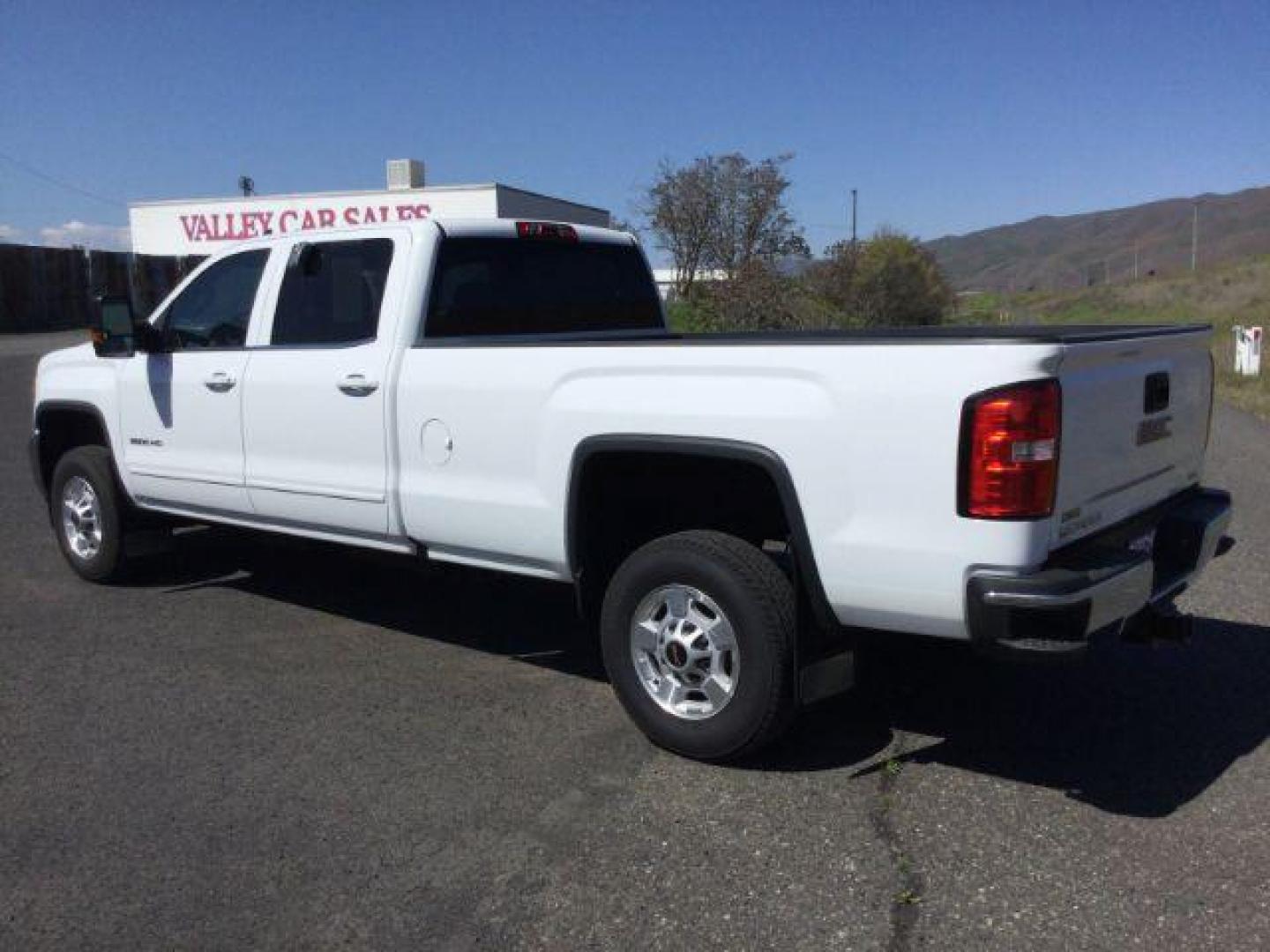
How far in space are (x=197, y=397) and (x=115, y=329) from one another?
70 cm

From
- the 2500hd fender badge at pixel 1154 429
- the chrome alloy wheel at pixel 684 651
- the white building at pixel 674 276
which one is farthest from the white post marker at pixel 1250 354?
the chrome alloy wheel at pixel 684 651

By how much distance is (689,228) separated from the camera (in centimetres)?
3238

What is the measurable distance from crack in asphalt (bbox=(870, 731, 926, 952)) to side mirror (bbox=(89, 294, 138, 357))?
448cm

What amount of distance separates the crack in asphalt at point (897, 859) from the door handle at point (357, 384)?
263 centimetres

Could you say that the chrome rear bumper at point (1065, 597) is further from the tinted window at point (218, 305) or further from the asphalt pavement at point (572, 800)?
the tinted window at point (218, 305)

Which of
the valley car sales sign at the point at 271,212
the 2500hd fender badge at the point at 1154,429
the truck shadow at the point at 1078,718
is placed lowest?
the truck shadow at the point at 1078,718

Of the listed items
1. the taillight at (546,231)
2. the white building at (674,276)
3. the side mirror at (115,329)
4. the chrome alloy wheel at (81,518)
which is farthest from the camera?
the white building at (674,276)

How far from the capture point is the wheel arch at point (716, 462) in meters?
Answer: 3.96

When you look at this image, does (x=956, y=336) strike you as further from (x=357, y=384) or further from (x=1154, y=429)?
(x=357, y=384)

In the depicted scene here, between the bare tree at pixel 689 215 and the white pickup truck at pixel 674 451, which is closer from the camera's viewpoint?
the white pickup truck at pixel 674 451

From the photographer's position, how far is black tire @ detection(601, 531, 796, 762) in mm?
4090

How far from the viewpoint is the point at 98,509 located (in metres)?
7.02

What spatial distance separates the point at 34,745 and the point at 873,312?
1105 inches

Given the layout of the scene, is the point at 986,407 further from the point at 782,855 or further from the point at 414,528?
the point at 414,528
